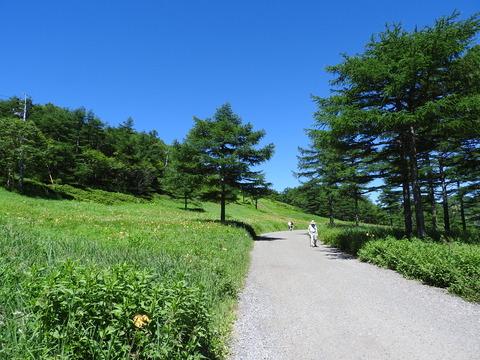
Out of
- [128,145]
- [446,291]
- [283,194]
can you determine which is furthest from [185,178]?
[283,194]

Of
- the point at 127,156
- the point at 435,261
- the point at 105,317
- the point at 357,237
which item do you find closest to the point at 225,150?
the point at 357,237

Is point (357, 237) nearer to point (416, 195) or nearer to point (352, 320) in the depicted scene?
point (416, 195)

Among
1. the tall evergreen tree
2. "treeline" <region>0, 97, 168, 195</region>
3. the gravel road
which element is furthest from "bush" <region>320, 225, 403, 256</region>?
"treeline" <region>0, 97, 168, 195</region>

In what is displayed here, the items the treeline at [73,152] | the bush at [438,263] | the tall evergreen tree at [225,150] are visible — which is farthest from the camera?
the treeline at [73,152]

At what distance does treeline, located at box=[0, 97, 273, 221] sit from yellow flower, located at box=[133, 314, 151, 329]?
71.5 ft

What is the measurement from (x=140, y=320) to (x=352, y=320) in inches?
172

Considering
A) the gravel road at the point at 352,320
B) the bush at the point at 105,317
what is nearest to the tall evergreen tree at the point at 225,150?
the gravel road at the point at 352,320

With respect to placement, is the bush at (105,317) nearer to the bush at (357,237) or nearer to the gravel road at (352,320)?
the gravel road at (352,320)

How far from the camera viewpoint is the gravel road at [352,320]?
5137 millimetres

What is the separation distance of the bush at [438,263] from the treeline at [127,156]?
15222 millimetres

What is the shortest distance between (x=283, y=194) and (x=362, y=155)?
12185cm

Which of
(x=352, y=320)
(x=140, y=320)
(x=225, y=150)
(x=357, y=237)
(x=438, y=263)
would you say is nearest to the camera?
(x=140, y=320)

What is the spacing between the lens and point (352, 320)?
6.46 m

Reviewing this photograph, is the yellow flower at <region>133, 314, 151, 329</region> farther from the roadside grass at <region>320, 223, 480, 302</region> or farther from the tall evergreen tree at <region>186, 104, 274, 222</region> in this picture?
the tall evergreen tree at <region>186, 104, 274, 222</region>
